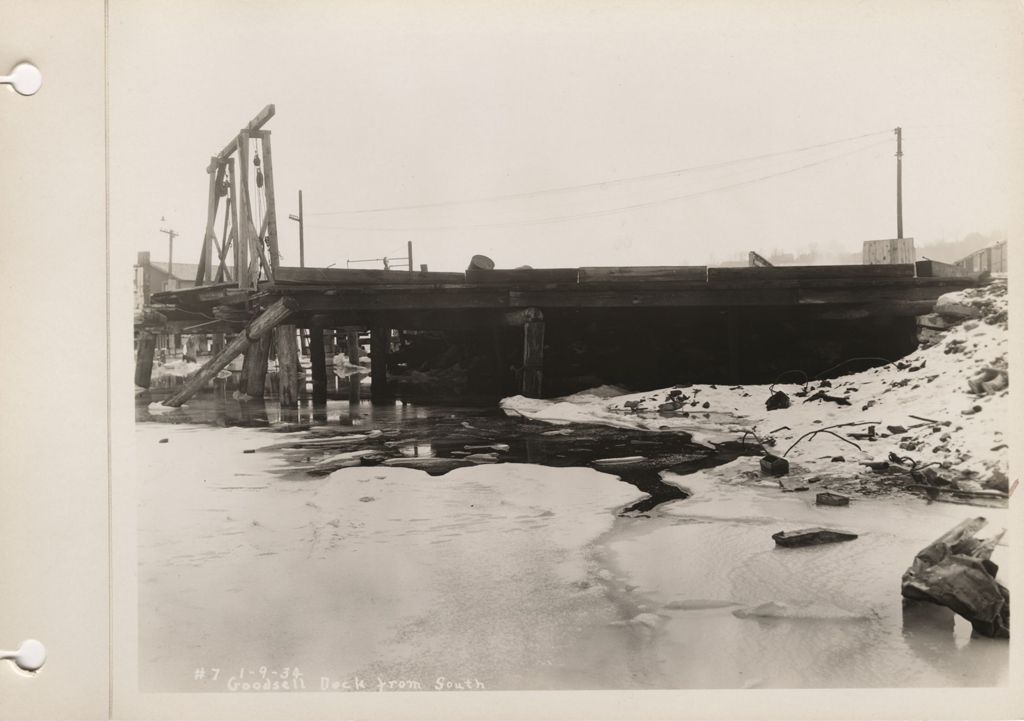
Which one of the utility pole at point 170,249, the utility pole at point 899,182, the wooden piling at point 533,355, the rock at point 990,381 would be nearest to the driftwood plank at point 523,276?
the wooden piling at point 533,355

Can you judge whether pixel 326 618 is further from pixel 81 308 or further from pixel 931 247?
pixel 931 247

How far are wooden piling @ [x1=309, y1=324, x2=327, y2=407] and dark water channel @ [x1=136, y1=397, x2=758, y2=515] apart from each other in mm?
266

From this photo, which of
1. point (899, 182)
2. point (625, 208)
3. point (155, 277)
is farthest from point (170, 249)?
point (899, 182)

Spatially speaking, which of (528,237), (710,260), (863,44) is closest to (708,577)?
(710,260)

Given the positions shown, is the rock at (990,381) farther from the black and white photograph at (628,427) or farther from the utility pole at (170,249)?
the utility pole at (170,249)

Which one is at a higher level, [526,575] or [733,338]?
[733,338]

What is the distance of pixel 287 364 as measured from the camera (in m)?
4.00

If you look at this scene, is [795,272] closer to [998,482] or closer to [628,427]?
[628,427]

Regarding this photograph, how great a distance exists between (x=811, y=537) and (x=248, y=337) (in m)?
3.03

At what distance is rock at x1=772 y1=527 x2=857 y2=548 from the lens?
2582 millimetres

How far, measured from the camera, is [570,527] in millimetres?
2668

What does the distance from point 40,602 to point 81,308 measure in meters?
1.17
